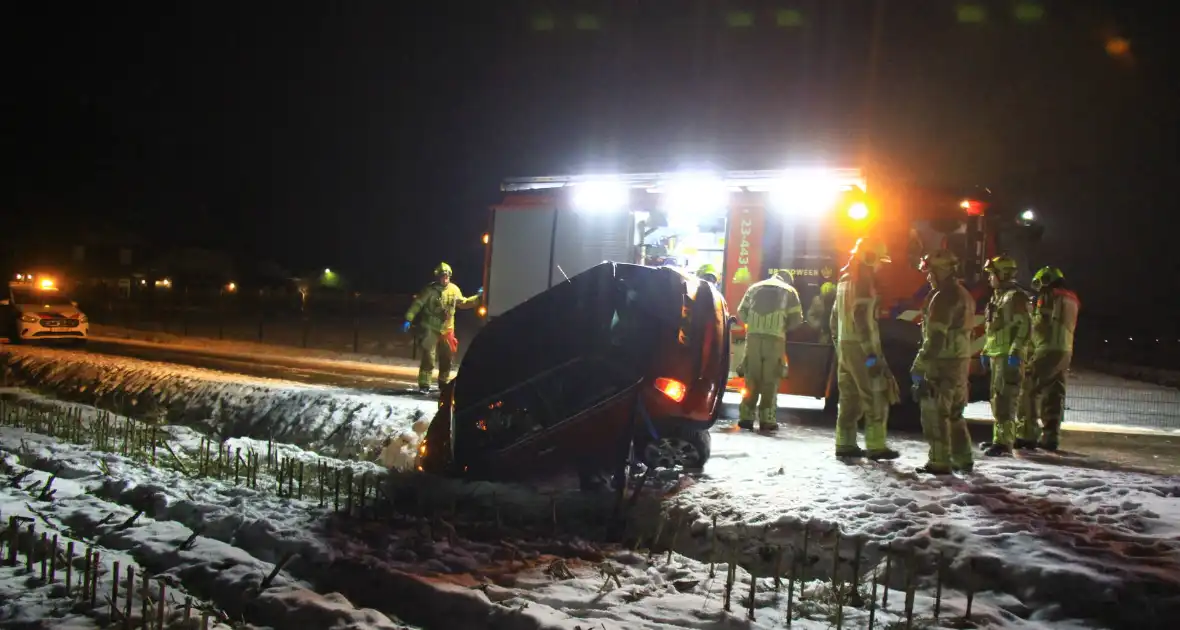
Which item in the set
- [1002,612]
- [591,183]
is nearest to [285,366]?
[591,183]

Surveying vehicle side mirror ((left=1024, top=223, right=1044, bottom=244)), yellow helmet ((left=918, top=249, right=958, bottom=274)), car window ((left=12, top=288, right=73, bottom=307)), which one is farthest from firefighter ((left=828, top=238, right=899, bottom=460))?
car window ((left=12, top=288, right=73, bottom=307))

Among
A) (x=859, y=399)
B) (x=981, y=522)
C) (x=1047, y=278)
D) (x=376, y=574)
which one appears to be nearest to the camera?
(x=376, y=574)

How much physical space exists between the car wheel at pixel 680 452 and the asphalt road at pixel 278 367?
549 cm

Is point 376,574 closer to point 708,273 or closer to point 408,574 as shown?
point 408,574

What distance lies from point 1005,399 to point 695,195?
4.19m

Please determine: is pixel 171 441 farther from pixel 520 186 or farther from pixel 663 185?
pixel 663 185

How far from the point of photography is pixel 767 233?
10133 mm

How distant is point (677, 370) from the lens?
6031 mm

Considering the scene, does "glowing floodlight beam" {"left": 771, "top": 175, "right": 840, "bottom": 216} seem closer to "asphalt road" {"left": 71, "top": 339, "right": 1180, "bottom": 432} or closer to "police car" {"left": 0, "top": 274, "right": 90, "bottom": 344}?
→ "asphalt road" {"left": 71, "top": 339, "right": 1180, "bottom": 432}

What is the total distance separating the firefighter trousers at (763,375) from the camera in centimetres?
884

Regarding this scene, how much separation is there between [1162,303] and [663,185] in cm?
4203

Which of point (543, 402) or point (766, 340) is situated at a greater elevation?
point (766, 340)

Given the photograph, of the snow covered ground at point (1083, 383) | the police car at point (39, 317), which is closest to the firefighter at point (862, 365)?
the snow covered ground at point (1083, 383)

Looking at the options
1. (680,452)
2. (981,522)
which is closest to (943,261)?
(981,522)
